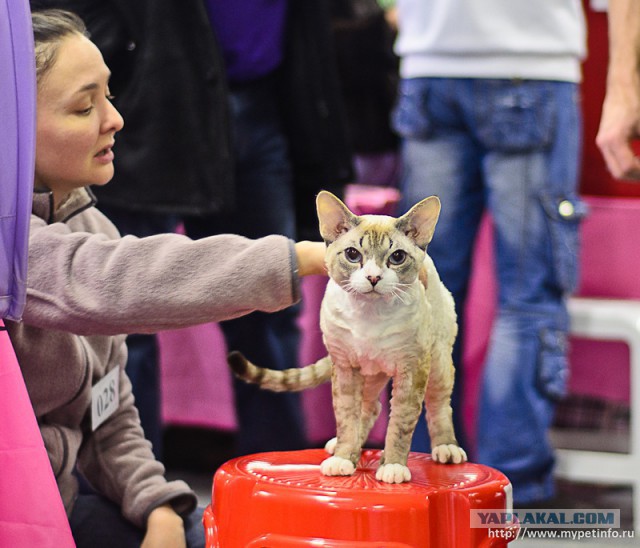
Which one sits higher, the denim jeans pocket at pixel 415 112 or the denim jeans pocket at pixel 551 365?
the denim jeans pocket at pixel 415 112

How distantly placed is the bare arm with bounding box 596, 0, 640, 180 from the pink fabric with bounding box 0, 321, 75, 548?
71 centimetres

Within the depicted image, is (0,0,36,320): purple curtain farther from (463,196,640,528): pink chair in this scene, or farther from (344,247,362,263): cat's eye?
(463,196,640,528): pink chair

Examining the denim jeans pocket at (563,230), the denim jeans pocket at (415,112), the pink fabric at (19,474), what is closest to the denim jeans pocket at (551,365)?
the denim jeans pocket at (563,230)

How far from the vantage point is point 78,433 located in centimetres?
112

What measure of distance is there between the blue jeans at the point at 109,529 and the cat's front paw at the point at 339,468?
0.81 feet

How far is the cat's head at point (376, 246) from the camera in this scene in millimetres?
877

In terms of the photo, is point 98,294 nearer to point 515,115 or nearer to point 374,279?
point 374,279

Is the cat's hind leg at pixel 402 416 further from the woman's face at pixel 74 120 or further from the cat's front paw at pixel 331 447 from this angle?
the woman's face at pixel 74 120

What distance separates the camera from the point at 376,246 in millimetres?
883

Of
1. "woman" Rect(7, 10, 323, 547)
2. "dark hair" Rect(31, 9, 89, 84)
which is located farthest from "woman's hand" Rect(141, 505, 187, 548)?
"dark hair" Rect(31, 9, 89, 84)

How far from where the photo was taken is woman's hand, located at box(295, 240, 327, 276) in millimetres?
917

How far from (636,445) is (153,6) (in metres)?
1.32

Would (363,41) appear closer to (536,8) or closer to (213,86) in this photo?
(536,8)

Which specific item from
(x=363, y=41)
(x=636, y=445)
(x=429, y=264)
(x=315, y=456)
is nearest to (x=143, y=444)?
(x=315, y=456)
